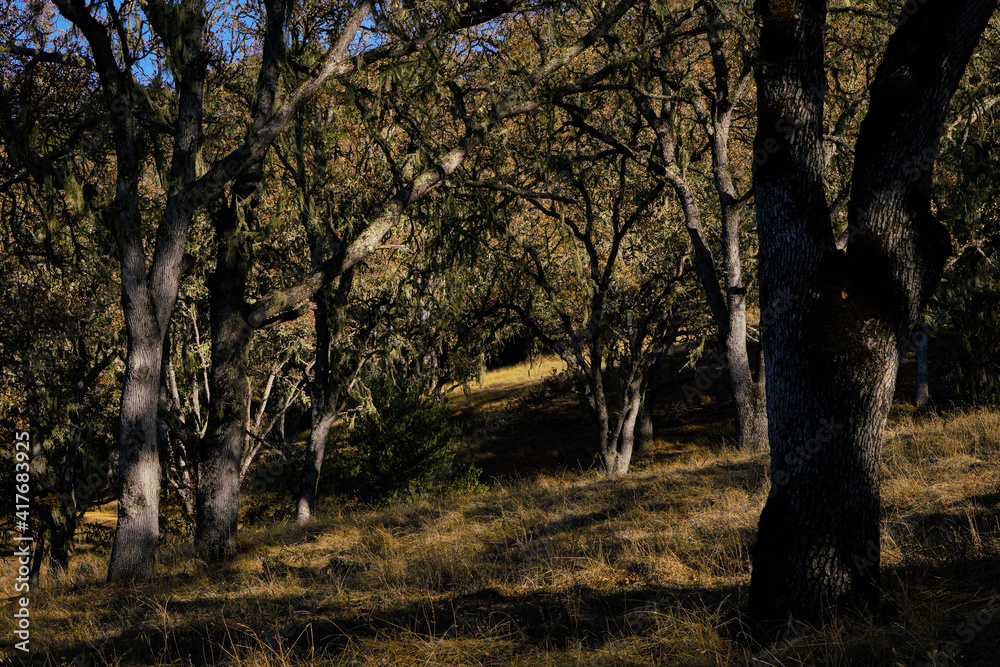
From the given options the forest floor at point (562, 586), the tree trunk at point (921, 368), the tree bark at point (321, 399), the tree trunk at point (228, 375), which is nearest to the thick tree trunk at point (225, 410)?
the tree trunk at point (228, 375)

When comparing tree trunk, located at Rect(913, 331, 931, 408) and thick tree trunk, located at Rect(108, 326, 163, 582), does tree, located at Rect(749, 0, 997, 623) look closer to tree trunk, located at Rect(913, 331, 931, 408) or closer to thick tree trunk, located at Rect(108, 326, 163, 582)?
thick tree trunk, located at Rect(108, 326, 163, 582)

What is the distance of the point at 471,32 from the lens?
916cm

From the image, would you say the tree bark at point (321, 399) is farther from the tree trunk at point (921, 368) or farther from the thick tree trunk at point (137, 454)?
the tree trunk at point (921, 368)

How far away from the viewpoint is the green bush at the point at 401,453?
15195mm

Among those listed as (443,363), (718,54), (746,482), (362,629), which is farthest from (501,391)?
(362,629)

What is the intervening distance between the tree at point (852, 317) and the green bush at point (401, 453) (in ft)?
38.4

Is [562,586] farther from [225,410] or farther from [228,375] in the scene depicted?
[228,375]

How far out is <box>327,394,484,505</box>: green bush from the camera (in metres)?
15.2

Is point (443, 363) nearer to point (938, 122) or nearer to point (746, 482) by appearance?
point (746, 482)

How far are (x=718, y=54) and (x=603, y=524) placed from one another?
316 inches

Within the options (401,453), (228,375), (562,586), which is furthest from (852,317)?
(401,453)

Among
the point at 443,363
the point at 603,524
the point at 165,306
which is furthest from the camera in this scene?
the point at 443,363

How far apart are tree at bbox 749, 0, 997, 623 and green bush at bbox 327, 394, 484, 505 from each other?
11708mm

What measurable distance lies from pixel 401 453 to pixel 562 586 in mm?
10802
